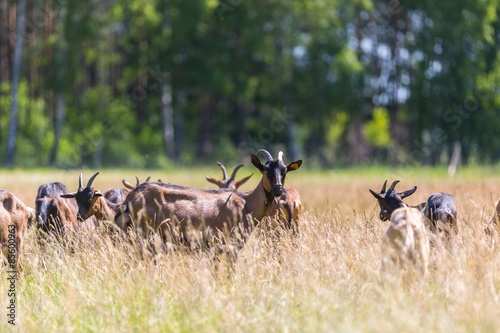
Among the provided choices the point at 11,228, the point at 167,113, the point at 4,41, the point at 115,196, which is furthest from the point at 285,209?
the point at 4,41

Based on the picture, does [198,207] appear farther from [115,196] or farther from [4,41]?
[4,41]

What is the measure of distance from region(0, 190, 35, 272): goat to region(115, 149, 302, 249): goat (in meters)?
1.30

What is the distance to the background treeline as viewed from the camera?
41.2 metres

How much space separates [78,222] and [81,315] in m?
4.61

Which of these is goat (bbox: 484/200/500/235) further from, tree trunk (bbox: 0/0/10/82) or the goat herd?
tree trunk (bbox: 0/0/10/82)

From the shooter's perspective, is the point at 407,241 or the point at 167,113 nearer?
the point at 407,241

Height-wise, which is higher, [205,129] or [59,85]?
[59,85]

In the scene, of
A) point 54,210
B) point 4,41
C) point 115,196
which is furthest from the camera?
point 4,41

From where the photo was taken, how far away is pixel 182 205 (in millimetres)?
12242

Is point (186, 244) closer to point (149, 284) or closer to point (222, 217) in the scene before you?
point (222, 217)

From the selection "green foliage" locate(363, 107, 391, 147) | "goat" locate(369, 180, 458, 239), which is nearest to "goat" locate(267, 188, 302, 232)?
"goat" locate(369, 180, 458, 239)

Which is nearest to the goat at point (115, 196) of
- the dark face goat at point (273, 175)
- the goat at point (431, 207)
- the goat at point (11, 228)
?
the goat at point (11, 228)

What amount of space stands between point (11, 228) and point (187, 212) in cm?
211

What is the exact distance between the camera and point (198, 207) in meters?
12.2
